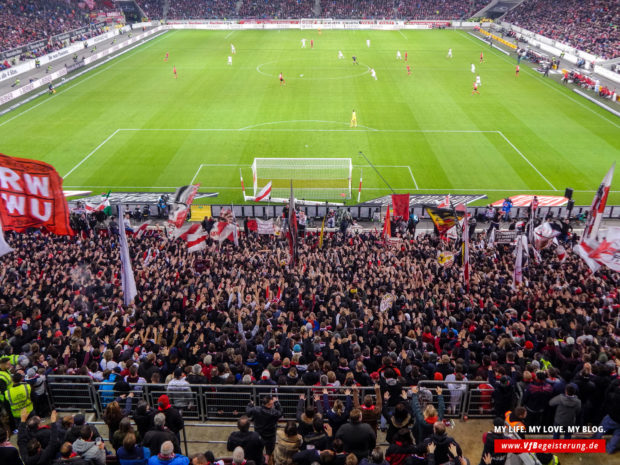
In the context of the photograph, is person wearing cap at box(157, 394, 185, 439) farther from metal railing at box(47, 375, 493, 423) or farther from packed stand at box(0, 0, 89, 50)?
packed stand at box(0, 0, 89, 50)

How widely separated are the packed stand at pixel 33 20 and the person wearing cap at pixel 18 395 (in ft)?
237

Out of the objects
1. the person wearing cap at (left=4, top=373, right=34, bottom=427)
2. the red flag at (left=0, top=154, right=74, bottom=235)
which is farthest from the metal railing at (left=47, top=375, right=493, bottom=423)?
the red flag at (left=0, top=154, right=74, bottom=235)

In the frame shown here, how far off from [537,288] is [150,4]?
381 feet

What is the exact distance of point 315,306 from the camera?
15.3 meters

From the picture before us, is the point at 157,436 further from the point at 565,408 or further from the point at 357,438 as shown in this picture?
the point at 565,408

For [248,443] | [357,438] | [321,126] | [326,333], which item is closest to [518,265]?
[326,333]

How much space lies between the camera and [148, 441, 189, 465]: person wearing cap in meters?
7.03

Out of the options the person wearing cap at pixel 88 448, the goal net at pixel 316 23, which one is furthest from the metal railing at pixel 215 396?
the goal net at pixel 316 23

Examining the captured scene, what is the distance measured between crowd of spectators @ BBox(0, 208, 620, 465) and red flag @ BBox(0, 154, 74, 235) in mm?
2550

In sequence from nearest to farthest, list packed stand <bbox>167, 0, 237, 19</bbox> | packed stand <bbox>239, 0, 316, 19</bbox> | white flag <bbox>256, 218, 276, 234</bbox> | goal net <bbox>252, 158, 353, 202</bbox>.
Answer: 1. white flag <bbox>256, 218, 276, 234</bbox>
2. goal net <bbox>252, 158, 353, 202</bbox>
3. packed stand <bbox>167, 0, 237, 19</bbox>
4. packed stand <bbox>239, 0, 316, 19</bbox>

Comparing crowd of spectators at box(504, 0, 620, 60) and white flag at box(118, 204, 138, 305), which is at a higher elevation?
crowd of spectators at box(504, 0, 620, 60)

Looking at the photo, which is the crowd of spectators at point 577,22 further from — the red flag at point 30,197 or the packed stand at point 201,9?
the red flag at point 30,197

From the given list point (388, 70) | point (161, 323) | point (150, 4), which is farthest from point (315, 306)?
point (150, 4)

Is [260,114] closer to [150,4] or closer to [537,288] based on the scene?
[537,288]
